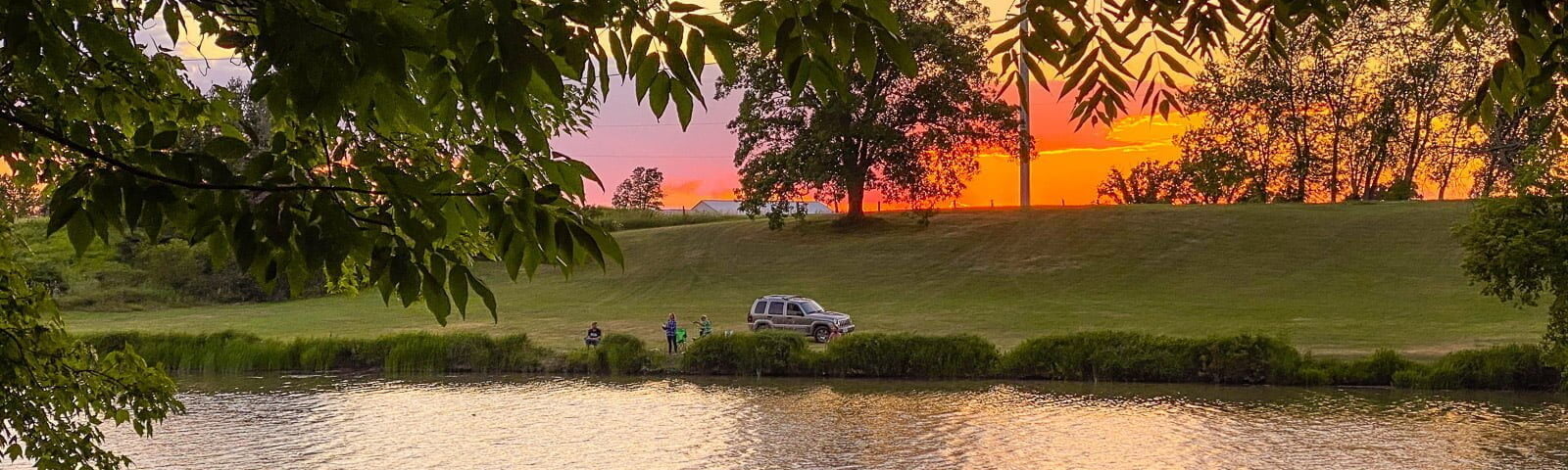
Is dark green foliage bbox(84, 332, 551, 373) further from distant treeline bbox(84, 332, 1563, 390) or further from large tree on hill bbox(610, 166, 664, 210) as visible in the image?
large tree on hill bbox(610, 166, 664, 210)

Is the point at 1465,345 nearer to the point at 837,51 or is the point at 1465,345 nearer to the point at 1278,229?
the point at 1278,229

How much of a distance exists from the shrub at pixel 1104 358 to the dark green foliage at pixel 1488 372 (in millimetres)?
5287

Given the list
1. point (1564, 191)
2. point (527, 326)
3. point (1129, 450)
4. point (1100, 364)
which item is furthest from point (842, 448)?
point (527, 326)

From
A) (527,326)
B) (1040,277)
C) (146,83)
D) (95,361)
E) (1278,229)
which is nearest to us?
(146,83)

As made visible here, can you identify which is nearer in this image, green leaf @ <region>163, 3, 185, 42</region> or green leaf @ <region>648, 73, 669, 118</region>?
green leaf @ <region>648, 73, 669, 118</region>

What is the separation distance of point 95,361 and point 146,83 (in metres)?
2.42

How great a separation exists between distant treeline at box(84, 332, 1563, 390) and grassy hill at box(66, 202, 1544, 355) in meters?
3.67

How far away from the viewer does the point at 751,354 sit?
3938 cm

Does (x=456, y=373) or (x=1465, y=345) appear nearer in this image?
(x=1465, y=345)

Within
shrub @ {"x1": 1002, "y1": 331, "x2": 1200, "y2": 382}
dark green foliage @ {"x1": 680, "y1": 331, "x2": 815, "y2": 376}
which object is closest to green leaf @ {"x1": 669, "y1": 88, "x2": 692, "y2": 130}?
shrub @ {"x1": 1002, "y1": 331, "x2": 1200, "y2": 382}

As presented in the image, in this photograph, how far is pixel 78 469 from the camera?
10062 mm

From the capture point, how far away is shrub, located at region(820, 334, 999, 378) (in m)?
37.7

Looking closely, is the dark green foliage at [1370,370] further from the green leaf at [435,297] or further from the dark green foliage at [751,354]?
the green leaf at [435,297]

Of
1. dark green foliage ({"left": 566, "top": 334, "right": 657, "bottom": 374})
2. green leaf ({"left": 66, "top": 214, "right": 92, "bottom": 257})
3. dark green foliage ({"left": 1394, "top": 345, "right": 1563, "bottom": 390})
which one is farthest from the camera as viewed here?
dark green foliage ({"left": 566, "top": 334, "right": 657, "bottom": 374})
